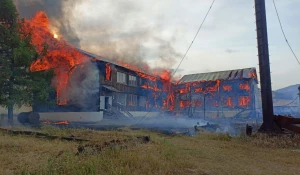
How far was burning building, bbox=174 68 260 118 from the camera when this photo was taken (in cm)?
3606

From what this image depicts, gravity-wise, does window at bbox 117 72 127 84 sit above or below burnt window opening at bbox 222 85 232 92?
above

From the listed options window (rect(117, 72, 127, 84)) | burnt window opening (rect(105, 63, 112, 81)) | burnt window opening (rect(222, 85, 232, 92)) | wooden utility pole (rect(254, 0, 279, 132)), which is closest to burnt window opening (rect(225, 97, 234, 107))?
burnt window opening (rect(222, 85, 232, 92))

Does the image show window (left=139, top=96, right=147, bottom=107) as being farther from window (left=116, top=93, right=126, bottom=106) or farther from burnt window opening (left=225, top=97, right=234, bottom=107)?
burnt window opening (left=225, top=97, right=234, bottom=107)

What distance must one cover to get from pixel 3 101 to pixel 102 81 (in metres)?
11.0

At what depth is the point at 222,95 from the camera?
37.8m

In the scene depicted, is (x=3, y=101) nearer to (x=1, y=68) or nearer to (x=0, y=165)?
(x=1, y=68)

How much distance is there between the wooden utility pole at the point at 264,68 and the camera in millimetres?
13277

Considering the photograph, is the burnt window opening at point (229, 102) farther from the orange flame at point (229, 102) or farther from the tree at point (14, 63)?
the tree at point (14, 63)

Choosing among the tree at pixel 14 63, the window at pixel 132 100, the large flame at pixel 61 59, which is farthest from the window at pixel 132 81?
the tree at pixel 14 63

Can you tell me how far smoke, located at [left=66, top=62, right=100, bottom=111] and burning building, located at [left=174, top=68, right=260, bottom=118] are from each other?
605 inches

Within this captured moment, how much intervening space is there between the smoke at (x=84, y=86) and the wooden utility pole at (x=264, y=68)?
16.5 m

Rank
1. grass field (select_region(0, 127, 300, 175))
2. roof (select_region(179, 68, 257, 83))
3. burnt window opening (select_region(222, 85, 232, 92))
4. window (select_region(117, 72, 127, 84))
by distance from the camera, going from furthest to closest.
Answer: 1. burnt window opening (select_region(222, 85, 232, 92))
2. roof (select_region(179, 68, 257, 83))
3. window (select_region(117, 72, 127, 84))
4. grass field (select_region(0, 127, 300, 175))

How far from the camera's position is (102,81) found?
26453 mm

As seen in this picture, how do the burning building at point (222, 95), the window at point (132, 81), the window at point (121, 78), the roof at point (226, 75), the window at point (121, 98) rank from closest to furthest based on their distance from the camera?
the window at point (121, 98) → the window at point (121, 78) → the window at point (132, 81) → the burning building at point (222, 95) → the roof at point (226, 75)
